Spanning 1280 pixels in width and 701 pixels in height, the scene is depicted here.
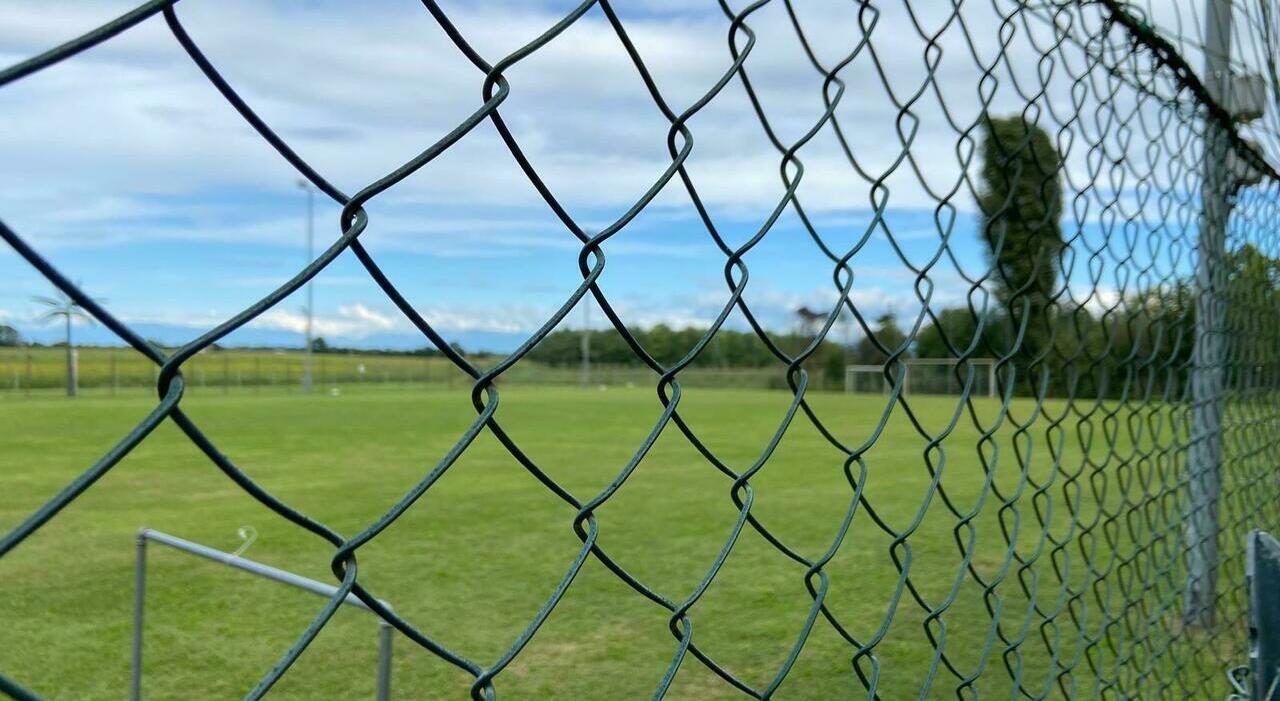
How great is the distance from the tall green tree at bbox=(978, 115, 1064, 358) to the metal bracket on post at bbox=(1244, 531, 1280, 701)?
0.44 m

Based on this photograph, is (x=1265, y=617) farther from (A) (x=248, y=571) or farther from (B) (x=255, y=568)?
(A) (x=248, y=571)

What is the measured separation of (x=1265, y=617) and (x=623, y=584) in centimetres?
419

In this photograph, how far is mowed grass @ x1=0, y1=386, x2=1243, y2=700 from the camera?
94.2 inches

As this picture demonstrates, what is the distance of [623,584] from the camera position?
527 cm

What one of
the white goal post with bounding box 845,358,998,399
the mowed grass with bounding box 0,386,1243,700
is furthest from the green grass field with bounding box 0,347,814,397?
the mowed grass with bounding box 0,386,1243,700

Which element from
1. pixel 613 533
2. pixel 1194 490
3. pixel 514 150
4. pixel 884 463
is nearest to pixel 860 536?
pixel 613 533

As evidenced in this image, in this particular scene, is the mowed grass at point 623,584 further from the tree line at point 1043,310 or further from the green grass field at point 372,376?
the green grass field at point 372,376

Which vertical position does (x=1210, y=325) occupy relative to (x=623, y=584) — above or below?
above

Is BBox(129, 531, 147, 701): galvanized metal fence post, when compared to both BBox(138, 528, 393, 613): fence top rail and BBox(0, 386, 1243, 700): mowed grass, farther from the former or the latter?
BBox(0, 386, 1243, 700): mowed grass

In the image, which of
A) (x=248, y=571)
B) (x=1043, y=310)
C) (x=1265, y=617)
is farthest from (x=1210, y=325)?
(x=248, y=571)

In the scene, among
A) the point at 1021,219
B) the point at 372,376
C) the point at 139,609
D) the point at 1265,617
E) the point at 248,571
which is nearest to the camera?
the point at 1265,617

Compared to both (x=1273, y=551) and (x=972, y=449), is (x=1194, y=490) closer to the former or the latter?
(x=1273, y=551)

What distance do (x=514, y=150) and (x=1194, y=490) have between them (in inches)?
112

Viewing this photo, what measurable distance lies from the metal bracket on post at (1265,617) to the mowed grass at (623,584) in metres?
0.31
